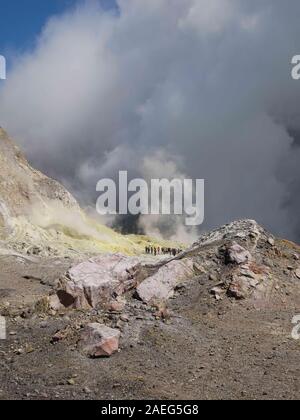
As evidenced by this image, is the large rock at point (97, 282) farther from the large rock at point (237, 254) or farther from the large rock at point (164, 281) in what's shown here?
the large rock at point (237, 254)

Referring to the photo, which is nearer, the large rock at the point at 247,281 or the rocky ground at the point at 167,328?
the rocky ground at the point at 167,328

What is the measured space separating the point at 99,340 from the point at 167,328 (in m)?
2.37

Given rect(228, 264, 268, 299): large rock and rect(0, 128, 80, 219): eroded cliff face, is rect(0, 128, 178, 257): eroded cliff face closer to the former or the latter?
rect(0, 128, 80, 219): eroded cliff face

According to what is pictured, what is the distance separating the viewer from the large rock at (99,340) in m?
13.6

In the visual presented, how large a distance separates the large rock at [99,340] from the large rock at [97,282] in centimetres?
212

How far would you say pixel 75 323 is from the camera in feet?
49.5

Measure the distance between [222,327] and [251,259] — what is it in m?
4.17

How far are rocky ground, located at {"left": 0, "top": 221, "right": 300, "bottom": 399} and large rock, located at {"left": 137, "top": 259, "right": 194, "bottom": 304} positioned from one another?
4 centimetres

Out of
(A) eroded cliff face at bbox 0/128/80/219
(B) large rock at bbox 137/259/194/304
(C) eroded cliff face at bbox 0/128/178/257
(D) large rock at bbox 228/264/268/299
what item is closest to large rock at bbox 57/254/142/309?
(B) large rock at bbox 137/259/194/304

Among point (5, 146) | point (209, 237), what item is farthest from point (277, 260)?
point (5, 146)

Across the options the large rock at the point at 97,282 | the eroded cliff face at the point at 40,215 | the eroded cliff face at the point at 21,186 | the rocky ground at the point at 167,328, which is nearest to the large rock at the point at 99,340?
the rocky ground at the point at 167,328

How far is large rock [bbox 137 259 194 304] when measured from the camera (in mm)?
17422

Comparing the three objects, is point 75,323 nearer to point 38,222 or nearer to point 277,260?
point 277,260
